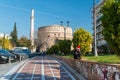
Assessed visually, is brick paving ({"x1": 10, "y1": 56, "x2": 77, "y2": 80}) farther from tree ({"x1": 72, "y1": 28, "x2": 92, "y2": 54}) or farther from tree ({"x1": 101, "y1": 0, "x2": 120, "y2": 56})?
tree ({"x1": 72, "y1": 28, "x2": 92, "y2": 54})

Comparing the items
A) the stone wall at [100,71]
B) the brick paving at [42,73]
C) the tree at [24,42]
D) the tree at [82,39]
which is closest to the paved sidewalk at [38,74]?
the brick paving at [42,73]

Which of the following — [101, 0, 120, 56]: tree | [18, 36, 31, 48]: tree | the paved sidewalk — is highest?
[18, 36, 31, 48]: tree

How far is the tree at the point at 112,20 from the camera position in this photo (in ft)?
70.5

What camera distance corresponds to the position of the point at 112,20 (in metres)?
21.5

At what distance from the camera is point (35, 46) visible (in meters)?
167

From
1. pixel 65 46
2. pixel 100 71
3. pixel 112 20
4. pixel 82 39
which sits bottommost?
pixel 100 71

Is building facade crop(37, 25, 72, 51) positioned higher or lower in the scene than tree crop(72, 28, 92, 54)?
higher

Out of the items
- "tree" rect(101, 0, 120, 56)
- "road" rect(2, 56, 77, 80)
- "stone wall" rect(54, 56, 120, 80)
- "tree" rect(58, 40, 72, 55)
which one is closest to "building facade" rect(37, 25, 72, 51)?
"tree" rect(58, 40, 72, 55)

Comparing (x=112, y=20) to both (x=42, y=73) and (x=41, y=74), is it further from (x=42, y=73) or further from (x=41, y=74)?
(x=41, y=74)

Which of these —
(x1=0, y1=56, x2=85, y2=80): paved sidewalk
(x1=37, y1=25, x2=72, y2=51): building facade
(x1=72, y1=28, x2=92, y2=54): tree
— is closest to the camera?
(x1=0, y1=56, x2=85, y2=80): paved sidewalk

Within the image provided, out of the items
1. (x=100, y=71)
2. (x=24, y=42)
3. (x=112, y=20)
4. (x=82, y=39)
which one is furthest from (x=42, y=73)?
(x=24, y=42)

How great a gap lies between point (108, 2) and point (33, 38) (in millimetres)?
144804

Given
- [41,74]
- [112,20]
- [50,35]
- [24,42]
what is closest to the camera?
[41,74]

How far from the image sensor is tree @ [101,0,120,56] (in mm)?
21500
